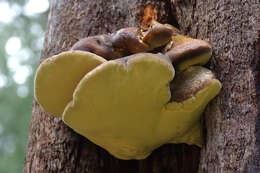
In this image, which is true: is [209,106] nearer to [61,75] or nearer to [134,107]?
[134,107]

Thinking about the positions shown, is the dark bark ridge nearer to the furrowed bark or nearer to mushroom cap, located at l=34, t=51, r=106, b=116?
the furrowed bark

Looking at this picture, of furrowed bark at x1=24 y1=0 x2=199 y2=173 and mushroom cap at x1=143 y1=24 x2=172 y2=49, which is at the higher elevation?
mushroom cap at x1=143 y1=24 x2=172 y2=49

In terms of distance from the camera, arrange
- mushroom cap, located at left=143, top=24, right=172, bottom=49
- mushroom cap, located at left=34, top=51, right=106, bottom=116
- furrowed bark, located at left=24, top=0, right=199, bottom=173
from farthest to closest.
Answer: furrowed bark, located at left=24, top=0, right=199, bottom=173
mushroom cap, located at left=143, top=24, right=172, bottom=49
mushroom cap, located at left=34, top=51, right=106, bottom=116

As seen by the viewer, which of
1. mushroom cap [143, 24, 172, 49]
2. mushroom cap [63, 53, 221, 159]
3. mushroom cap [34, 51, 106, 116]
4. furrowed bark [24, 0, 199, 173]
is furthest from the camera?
furrowed bark [24, 0, 199, 173]

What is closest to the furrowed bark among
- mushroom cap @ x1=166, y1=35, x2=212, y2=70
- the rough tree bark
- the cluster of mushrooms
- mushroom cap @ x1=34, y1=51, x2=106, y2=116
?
the rough tree bark

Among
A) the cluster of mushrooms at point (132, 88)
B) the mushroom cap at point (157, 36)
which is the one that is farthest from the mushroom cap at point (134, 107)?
the mushroom cap at point (157, 36)

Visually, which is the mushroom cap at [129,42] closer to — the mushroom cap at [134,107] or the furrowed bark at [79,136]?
the mushroom cap at [134,107]

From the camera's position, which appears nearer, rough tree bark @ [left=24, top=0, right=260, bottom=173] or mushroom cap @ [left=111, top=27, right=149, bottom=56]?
rough tree bark @ [left=24, top=0, right=260, bottom=173]

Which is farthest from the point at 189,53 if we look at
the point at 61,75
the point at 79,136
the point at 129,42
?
the point at 79,136
